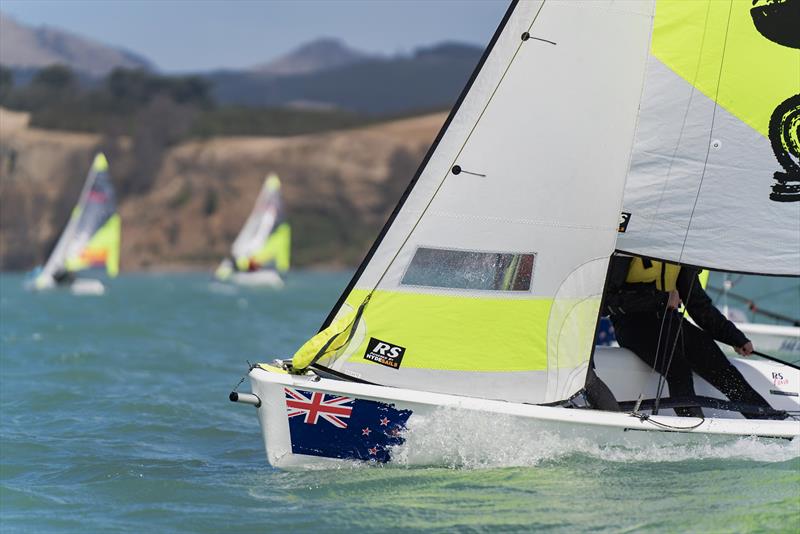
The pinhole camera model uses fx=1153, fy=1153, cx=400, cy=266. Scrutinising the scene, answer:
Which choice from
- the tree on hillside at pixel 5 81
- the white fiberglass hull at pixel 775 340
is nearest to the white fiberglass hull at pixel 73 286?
the tree on hillside at pixel 5 81

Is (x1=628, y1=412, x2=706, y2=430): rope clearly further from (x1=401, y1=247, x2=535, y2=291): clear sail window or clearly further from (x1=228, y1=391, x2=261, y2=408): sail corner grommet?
(x1=228, y1=391, x2=261, y2=408): sail corner grommet

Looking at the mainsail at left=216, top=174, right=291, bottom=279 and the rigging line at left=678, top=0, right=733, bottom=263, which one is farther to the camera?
the mainsail at left=216, top=174, right=291, bottom=279

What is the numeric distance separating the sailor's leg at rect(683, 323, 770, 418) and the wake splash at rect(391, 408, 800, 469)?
1.51 ft

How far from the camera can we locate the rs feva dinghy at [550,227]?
613cm

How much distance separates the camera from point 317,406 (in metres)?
6.02

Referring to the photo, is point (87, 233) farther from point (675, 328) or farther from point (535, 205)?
point (535, 205)

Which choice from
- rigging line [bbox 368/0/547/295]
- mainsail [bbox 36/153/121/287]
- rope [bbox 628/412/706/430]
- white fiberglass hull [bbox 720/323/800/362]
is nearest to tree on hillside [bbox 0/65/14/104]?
mainsail [bbox 36/153/121/287]

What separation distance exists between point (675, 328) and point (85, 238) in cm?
2322

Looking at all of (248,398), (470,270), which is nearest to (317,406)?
(248,398)

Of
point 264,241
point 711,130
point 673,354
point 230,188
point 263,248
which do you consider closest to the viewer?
point 711,130

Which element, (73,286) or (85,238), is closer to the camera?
(85,238)

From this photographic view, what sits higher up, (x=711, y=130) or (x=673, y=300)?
(x=711, y=130)

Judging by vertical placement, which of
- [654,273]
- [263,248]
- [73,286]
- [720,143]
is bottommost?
[73,286]

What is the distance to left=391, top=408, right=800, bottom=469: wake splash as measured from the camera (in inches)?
240
